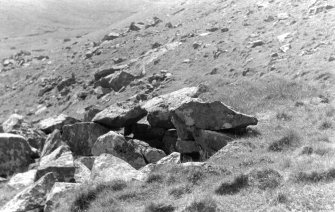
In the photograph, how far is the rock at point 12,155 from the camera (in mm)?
25625

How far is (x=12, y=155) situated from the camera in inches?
1023

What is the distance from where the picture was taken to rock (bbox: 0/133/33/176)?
25625mm

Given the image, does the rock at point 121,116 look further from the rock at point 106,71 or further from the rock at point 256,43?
the rock at point 106,71

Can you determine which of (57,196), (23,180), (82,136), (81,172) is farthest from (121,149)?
(82,136)

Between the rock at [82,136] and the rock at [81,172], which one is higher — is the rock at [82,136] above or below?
below

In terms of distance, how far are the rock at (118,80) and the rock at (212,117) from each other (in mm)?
21623

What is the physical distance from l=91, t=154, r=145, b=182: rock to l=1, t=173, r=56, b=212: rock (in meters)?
1.87

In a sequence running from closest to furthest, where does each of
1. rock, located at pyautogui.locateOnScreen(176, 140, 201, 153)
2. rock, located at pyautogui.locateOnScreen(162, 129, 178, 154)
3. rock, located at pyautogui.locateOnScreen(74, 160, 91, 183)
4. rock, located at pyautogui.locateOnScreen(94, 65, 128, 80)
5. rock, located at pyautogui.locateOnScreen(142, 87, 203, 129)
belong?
1. rock, located at pyautogui.locateOnScreen(74, 160, 91, 183)
2. rock, located at pyautogui.locateOnScreen(176, 140, 201, 153)
3. rock, located at pyautogui.locateOnScreen(162, 129, 178, 154)
4. rock, located at pyautogui.locateOnScreen(142, 87, 203, 129)
5. rock, located at pyautogui.locateOnScreen(94, 65, 128, 80)

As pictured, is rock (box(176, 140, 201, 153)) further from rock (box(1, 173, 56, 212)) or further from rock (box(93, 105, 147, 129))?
rock (box(1, 173, 56, 212))

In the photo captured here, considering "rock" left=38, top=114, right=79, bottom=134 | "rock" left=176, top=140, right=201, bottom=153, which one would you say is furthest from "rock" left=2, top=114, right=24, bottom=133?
"rock" left=176, top=140, right=201, bottom=153

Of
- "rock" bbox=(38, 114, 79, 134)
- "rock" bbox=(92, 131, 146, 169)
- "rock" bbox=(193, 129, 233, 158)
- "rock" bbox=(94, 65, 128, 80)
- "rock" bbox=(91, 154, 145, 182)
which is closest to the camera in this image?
"rock" bbox=(91, 154, 145, 182)

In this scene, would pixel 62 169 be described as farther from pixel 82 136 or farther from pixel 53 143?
pixel 53 143

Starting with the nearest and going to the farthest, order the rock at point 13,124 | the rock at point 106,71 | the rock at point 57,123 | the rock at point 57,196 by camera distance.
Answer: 1. the rock at point 57,196
2. the rock at point 57,123
3. the rock at point 13,124
4. the rock at point 106,71

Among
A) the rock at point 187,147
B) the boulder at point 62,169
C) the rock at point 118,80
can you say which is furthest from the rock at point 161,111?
the rock at point 118,80
